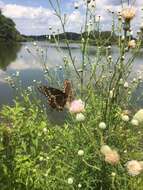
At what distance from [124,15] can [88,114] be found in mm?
1851

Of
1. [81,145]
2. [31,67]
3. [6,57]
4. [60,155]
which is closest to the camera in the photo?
[81,145]

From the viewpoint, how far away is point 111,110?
520 centimetres

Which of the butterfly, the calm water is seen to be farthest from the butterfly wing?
the calm water

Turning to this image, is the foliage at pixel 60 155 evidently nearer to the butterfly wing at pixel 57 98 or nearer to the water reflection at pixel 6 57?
the butterfly wing at pixel 57 98

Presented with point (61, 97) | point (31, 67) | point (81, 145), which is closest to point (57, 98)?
point (61, 97)

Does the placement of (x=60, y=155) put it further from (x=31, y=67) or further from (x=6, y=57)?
(x=6, y=57)

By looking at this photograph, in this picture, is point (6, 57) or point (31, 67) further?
point (6, 57)

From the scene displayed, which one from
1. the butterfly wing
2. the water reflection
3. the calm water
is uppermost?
the butterfly wing

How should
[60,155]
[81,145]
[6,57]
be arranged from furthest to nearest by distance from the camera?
[6,57], [60,155], [81,145]

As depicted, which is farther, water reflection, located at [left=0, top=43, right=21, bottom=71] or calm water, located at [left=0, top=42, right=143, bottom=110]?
water reflection, located at [left=0, top=43, right=21, bottom=71]

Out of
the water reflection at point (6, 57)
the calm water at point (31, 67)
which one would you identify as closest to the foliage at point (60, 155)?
the calm water at point (31, 67)

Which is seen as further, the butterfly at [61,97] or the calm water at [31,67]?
the calm water at [31,67]

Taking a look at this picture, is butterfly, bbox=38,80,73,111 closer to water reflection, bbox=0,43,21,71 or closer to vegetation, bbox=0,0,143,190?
vegetation, bbox=0,0,143,190

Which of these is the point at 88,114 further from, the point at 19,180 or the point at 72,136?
the point at 19,180
